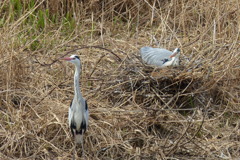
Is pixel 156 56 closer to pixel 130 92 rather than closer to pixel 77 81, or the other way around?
pixel 130 92

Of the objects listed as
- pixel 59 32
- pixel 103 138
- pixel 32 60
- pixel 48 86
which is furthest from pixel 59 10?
pixel 103 138

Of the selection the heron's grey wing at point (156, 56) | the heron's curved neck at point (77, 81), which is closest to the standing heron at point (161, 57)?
the heron's grey wing at point (156, 56)

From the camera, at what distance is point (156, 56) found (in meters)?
4.68

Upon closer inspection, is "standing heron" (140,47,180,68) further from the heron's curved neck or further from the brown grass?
the heron's curved neck

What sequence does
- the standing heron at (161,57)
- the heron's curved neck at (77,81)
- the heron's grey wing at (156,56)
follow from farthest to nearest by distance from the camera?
the heron's grey wing at (156,56), the standing heron at (161,57), the heron's curved neck at (77,81)

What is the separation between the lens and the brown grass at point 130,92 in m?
3.96

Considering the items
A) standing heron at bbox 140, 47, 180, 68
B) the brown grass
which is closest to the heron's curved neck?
the brown grass

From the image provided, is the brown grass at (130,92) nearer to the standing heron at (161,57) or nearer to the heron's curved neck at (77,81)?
the standing heron at (161,57)

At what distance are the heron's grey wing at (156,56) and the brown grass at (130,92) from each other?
6cm

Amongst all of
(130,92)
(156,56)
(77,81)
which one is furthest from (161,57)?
(77,81)

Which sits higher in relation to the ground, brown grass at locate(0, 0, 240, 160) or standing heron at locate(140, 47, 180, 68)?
standing heron at locate(140, 47, 180, 68)

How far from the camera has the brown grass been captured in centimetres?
396

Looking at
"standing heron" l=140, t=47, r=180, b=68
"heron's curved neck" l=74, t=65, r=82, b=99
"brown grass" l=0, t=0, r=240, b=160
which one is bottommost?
"brown grass" l=0, t=0, r=240, b=160

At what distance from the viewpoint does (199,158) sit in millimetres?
3924
